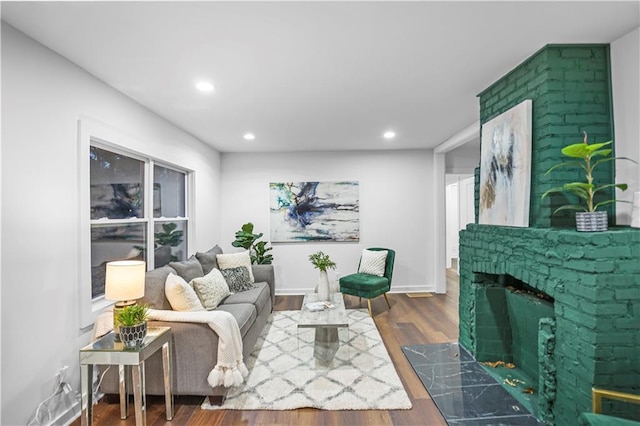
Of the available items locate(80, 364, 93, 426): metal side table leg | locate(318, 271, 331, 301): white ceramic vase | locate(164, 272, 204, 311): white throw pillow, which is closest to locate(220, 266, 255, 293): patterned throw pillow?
locate(318, 271, 331, 301): white ceramic vase

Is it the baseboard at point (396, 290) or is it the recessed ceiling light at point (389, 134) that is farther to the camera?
the baseboard at point (396, 290)

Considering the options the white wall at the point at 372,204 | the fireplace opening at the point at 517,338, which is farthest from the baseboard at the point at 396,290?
the fireplace opening at the point at 517,338

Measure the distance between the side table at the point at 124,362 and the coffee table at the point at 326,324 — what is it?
3.78 ft

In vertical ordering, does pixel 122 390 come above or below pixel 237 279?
below

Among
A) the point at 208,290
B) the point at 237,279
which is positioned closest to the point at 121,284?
the point at 208,290

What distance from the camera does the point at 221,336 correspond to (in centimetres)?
232

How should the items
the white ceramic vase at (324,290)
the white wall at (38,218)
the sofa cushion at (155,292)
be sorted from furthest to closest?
1. the white ceramic vase at (324,290)
2. the sofa cushion at (155,292)
3. the white wall at (38,218)

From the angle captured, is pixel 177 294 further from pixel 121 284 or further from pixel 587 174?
pixel 587 174

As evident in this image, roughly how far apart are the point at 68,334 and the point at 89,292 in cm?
31

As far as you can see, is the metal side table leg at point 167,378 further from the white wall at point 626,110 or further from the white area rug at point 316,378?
the white wall at point 626,110

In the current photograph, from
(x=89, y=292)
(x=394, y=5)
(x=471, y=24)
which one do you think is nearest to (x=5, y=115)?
(x=89, y=292)

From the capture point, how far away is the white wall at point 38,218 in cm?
184

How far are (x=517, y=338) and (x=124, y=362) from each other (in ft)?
10.4

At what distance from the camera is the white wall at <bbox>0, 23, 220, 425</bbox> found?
1.84 meters
